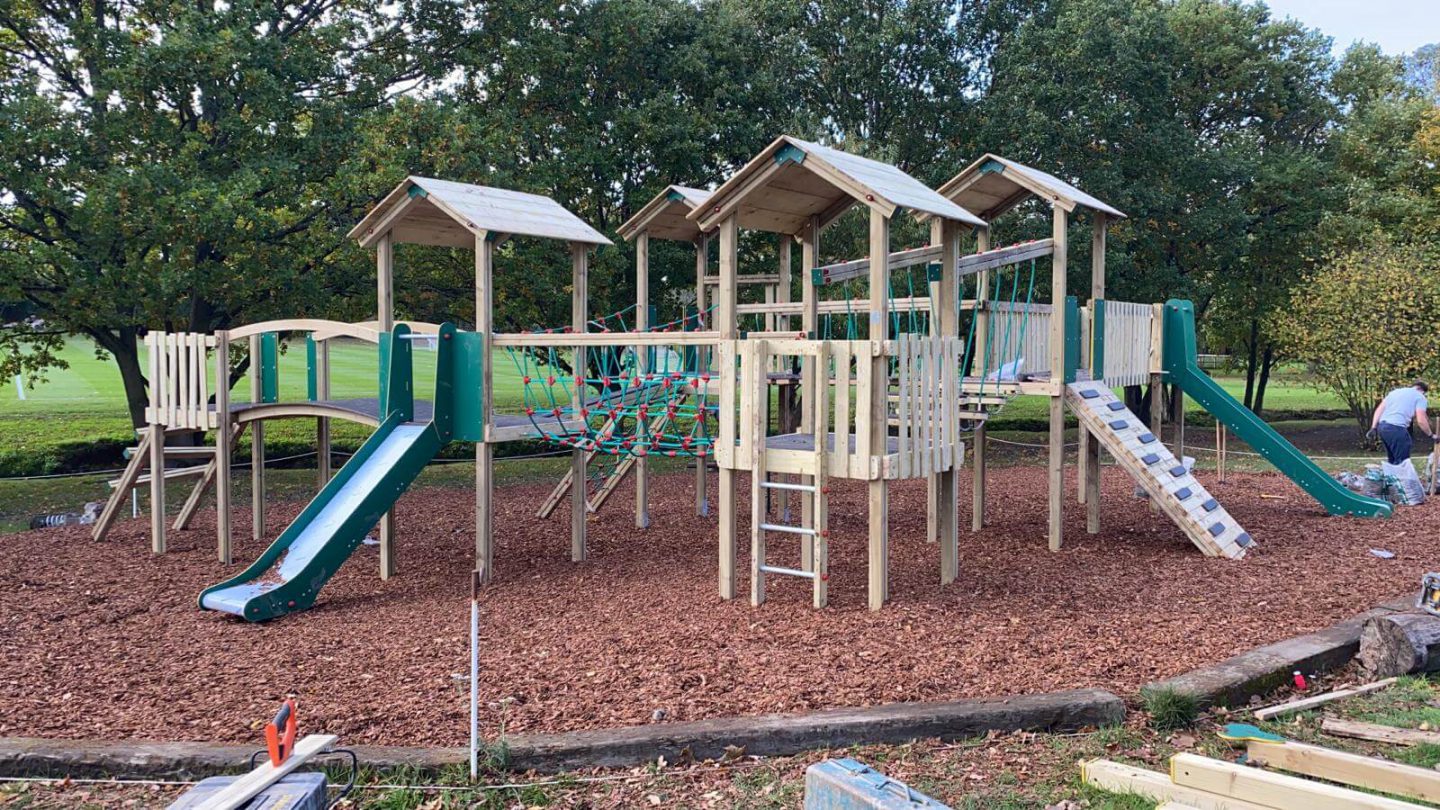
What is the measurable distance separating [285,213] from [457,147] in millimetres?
2404

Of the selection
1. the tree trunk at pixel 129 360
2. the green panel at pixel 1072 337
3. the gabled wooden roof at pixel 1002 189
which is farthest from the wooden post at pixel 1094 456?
the tree trunk at pixel 129 360

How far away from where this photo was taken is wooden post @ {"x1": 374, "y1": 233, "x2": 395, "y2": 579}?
28.5 feet

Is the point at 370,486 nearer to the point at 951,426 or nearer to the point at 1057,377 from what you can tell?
the point at 951,426

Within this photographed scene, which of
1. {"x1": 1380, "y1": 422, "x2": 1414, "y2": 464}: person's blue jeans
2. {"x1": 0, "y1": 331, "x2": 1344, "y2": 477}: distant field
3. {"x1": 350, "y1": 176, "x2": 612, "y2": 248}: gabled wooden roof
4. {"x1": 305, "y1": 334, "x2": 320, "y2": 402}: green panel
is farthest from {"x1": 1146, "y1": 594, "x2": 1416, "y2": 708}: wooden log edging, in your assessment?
{"x1": 305, "y1": 334, "x2": 320, "y2": 402}: green panel

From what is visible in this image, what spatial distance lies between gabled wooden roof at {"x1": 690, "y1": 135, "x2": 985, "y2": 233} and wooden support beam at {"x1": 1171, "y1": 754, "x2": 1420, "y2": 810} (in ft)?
13.3

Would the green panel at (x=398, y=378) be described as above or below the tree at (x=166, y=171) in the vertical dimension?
below

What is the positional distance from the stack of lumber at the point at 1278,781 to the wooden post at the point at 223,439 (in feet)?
26.1

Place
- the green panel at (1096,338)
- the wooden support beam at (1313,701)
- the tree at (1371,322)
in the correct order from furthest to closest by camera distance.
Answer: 1. the tree at (1371,322)
2. the green panel at (1096,338)
3. the wooden support beam at (1313,701)

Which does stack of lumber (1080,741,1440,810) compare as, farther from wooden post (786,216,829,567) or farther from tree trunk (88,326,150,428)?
tree trunk (88,326,150,428)

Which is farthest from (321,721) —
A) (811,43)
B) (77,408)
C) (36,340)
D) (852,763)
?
(77,408)

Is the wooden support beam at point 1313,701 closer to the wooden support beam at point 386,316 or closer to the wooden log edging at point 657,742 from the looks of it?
the wooden log edging at point 657,742

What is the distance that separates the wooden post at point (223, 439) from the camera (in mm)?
9445

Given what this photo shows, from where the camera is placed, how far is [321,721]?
499 cm

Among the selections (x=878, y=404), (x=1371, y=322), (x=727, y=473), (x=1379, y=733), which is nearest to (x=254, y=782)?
(x=727, y=473)
